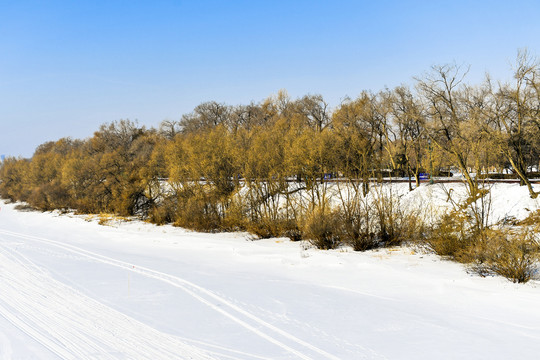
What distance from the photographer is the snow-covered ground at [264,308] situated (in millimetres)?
7359

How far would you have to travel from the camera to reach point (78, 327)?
835 cm

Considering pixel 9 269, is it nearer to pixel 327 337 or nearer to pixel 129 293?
pixel 129 293

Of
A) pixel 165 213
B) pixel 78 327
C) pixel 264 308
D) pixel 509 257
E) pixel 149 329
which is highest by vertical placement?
pixel 165 213

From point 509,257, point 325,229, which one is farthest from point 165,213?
point 509,257

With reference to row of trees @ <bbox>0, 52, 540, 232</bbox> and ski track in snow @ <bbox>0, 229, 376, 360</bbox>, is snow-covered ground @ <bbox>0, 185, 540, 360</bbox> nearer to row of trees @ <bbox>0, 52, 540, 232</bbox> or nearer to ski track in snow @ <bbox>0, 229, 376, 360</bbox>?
ski track in snow @ <bbox>0, 229, 376, 360</bbox>

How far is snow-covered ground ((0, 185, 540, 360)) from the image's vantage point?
290 inches

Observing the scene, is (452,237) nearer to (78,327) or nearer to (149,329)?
(149,329)

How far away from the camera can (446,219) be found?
1455cm

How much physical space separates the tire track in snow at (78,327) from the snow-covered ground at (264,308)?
3 cm

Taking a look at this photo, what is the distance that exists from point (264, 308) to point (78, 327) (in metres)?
4.33

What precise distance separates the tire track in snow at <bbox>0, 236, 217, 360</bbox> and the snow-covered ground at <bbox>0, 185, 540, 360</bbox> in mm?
32

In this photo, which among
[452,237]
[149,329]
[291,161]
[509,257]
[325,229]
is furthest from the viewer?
[291,161]

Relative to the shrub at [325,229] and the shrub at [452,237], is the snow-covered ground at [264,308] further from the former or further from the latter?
the shrub at [325,229]

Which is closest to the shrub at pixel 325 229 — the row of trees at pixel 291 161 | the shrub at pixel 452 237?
the row of trees at pixel 291 161
